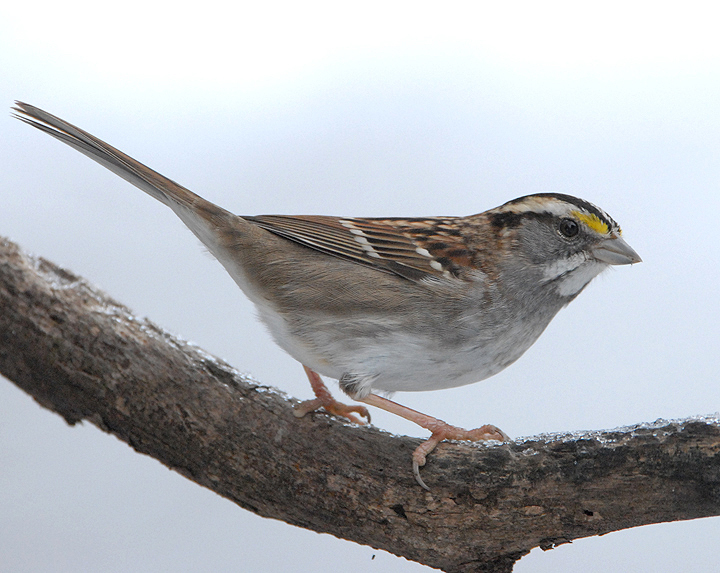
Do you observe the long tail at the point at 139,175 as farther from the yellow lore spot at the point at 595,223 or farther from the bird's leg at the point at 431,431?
the yellow lore spot at the point at 595,223

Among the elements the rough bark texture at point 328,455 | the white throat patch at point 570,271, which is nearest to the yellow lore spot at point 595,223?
the white throat patch at point 570,271

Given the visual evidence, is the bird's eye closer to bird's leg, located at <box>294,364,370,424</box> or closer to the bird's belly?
the bird's belly

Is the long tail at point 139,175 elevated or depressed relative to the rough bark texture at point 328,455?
elevated

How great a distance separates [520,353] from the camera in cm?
330

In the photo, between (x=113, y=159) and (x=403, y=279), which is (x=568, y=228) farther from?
(x=113, y=159)

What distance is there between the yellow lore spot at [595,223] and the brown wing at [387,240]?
579 millimetres

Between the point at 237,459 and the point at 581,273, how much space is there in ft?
6.24

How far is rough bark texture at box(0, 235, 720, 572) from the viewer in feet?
9.05

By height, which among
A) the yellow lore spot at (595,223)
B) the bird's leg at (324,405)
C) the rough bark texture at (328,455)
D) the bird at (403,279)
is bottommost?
the rough bark texture at (328,455)

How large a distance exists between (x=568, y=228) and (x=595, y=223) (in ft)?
0.42

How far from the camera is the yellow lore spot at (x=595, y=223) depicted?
129 inches

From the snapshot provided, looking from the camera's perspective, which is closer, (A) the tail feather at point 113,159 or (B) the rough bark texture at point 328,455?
(B) the rough bark texture at point 328,455

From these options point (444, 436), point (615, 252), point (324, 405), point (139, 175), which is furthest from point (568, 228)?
point (139, 175)

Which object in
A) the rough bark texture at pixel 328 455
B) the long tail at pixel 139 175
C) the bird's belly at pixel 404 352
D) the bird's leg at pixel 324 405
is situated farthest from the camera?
the bird's leg at pixel 324 405
